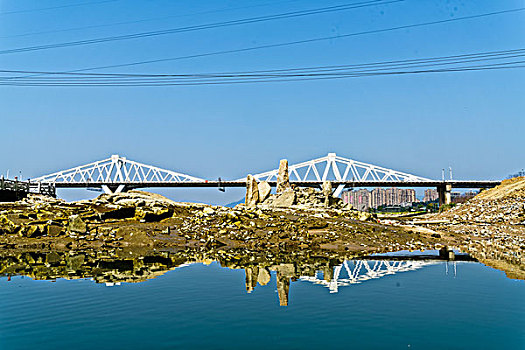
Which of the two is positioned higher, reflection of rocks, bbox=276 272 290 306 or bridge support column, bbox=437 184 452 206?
bridge support column, bbox=437 184 452 206

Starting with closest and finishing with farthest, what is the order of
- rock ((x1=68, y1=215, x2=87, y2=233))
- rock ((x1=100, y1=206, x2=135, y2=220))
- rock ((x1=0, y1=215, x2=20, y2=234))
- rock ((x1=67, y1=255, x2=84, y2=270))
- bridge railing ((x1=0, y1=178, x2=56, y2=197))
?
rock ((x1=67, y1=255, x2=84, y2=270)) < rock ((x1=68, y1=215, x2=87, y2=233)) < rock ((x1=0, y1=215, x2=20, y2=234)) < rock ((x1=100, y1=206, x2=135, y2=220)) < bridge railing ((x1=0, y1=178, x2=56, y2=197))

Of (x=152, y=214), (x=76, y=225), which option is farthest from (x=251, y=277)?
(x=152, y=214)

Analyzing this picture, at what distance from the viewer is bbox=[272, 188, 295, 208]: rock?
161 feet

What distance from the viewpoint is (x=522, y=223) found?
4541 cm

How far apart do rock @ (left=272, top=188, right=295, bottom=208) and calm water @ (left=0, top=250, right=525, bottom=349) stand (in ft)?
95.5

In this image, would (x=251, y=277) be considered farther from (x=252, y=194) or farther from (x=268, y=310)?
(x=252, y=194)

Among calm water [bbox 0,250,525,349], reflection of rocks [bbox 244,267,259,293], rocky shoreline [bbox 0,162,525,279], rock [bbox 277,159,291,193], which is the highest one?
rock [bbox 277,159,291,193]

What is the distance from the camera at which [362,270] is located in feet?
65.7

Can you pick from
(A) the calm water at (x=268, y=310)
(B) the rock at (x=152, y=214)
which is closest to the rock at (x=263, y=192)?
(B) the rock at (x=152, y=214)

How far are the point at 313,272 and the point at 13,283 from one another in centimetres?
1117

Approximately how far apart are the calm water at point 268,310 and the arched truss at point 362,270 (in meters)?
0.10

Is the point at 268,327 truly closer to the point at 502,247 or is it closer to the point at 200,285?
the point at 200,285

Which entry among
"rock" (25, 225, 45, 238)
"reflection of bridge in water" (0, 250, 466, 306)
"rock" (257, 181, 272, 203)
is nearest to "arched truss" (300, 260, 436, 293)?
"reflection of bridge in water" (0, 250, 466, 306)

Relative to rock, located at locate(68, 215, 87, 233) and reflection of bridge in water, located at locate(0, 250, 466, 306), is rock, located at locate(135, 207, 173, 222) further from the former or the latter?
reflection of bridge in water, located at locate(0, 250, 466, 306)
